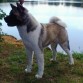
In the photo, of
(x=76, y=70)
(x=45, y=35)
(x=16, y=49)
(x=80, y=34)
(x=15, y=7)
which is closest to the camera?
(x=15, y=7)

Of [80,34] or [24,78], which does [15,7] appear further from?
[80,34]

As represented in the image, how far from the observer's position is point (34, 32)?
230 inches

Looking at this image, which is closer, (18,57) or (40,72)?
(40,72)

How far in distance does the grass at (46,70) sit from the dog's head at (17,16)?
120 centimetres

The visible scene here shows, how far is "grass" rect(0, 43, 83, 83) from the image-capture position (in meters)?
6.09

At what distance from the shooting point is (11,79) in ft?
20.0

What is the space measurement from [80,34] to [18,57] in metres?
7.61

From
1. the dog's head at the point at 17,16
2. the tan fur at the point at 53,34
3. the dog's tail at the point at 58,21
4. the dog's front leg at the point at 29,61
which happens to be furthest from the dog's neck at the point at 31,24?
the dog's tail at the point at 58,21

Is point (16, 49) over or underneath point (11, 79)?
underneath

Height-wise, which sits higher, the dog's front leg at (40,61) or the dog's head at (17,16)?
the dog's head at (17,16)

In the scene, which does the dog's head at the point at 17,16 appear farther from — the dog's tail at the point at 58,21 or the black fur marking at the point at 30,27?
the dog's tail at the point at 58,21

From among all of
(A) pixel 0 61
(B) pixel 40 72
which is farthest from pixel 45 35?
(A) pixel 0 61

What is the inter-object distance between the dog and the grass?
21 cm

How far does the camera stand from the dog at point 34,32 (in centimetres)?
552
